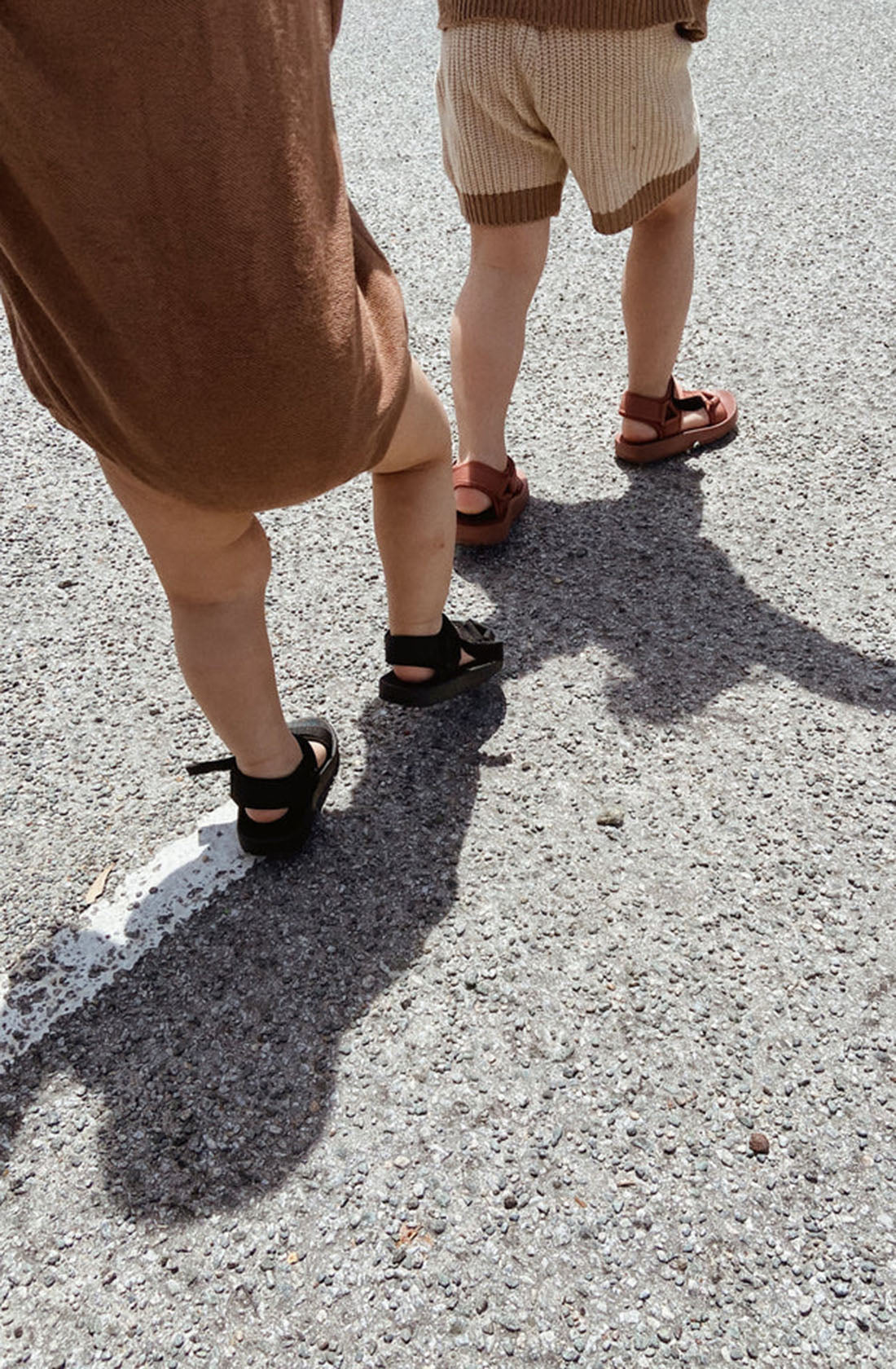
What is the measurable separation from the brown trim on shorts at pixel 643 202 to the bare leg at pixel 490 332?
131 millimetres

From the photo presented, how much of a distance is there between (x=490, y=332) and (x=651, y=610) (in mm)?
677

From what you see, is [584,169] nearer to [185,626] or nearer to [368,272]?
[368,272]

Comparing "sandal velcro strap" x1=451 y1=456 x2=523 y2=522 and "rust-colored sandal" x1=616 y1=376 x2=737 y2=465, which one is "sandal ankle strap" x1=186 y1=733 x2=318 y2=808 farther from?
"rust-colored sandal" x1=616 y1=376 x2=737 y2=465

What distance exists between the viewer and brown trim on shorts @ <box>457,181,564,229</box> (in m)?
2.39

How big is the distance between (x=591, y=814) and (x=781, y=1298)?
31.2 inches

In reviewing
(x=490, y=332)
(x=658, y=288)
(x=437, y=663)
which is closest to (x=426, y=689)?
(x=437, y=663)

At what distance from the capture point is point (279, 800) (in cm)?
187

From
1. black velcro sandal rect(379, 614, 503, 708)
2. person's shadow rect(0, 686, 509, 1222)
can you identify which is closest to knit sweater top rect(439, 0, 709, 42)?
black velcro sandal rect(379, 614, 503, 708)

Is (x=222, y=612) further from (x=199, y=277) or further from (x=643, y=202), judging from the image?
(x=643, y=202)

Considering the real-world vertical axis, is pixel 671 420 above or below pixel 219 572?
below

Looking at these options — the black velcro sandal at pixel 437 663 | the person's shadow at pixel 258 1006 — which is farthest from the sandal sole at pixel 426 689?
the person's shadow at pixel 258 1006

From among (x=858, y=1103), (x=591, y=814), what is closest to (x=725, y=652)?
(x=591, y=814)

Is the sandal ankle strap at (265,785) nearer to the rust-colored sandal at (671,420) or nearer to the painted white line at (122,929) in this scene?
the painted white line at (122,929)

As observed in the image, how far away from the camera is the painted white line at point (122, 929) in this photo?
1749 millimetres
